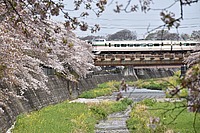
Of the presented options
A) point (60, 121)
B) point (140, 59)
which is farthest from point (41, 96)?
point (140, 59)

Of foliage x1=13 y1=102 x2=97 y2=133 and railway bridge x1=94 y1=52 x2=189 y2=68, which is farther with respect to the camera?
railway bridge x1=94 y1=52 x2=189 y2=68

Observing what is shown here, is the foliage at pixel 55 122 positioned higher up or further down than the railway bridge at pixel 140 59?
higher up

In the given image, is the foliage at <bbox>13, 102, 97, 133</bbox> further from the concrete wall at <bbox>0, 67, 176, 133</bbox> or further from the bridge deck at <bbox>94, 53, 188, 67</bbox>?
the bridge deck at <bbox>94, 53, 188, 67</bbox>

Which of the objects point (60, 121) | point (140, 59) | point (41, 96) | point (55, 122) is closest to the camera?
point (55, 122)

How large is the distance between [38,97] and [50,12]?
15.3m

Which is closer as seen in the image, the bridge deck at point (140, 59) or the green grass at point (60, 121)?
the green grass at point (60, 121)

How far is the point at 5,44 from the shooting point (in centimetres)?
1190

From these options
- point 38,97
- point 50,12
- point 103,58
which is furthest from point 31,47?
point 103,58

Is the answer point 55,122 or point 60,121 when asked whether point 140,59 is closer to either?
point 60,121

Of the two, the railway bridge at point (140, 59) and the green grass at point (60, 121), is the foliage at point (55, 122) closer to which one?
the green grass at point (60, 121)

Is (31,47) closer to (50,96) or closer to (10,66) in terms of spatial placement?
(50,96)

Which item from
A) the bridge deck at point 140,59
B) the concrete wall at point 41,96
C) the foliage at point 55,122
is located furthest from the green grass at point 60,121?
the bridge deck at point 140,59

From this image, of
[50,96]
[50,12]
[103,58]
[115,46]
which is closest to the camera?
[50,12]

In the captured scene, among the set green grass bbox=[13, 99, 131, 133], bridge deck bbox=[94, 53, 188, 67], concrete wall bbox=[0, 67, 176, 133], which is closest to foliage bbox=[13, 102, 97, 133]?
green grass bbox=[13, 99, 131, 133]
